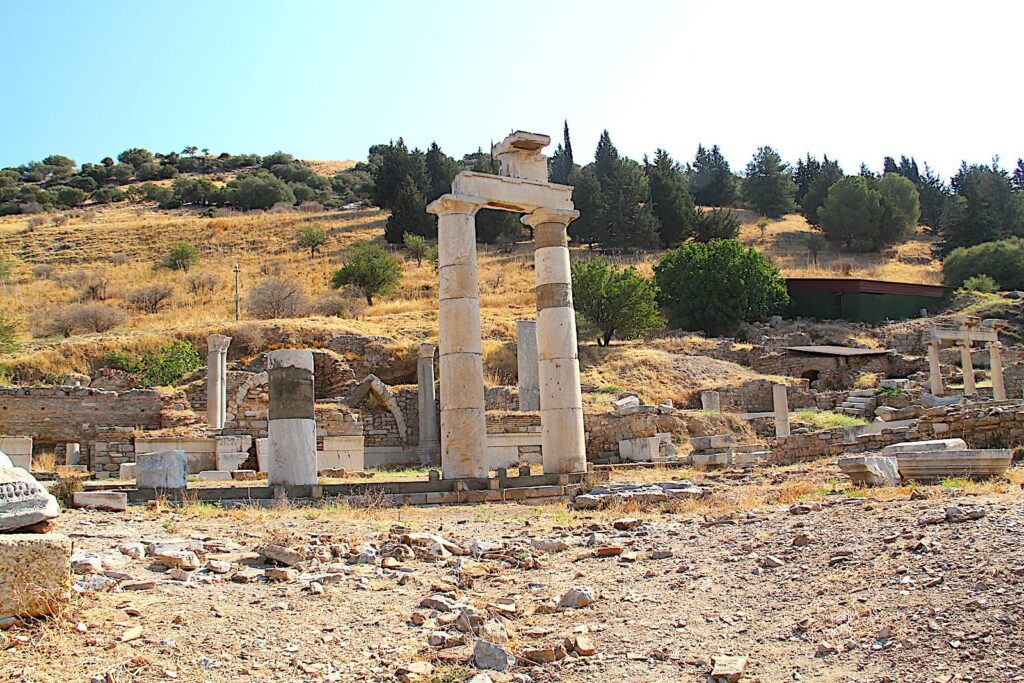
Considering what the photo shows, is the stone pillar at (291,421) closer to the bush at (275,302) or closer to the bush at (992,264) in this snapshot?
the bush at (275,302)

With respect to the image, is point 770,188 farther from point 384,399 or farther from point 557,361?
point 557,361

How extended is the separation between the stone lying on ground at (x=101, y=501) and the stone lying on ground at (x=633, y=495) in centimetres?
624

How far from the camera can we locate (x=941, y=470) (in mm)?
12250

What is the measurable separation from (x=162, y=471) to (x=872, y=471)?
995 centimetres

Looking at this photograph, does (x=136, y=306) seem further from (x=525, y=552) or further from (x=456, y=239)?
(x=525, y=552)

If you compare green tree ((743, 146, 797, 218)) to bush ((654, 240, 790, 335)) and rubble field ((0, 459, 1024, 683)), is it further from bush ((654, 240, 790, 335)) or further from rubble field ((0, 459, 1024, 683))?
rubble field ((0, 459, 1024, 683))

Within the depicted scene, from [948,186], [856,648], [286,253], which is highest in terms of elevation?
[948,186]

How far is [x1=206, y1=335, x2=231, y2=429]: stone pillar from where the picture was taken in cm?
2798

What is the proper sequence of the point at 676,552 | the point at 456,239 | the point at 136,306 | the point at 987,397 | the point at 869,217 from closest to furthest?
the point at 676,552 < the point at 456,239 < the point at 987,397 < the point at 136,306 < the point at 869,217

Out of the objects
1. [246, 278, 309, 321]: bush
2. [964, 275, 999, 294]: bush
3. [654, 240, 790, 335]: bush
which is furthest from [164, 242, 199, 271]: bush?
[964, 275, 999, 294]: bush

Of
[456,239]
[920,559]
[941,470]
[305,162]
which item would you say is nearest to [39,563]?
[920,559]

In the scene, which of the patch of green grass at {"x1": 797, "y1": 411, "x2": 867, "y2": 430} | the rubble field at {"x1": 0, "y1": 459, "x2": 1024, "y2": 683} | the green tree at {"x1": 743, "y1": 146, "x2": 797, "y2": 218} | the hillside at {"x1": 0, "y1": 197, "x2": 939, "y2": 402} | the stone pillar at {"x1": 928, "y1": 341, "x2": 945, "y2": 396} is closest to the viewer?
the rubble field at {"x1": 0, "y1": 459, "x2": 1024, "y2": 683}

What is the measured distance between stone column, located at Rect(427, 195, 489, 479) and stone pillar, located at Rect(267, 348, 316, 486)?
2.35 meters

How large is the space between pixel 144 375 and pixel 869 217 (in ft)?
183
